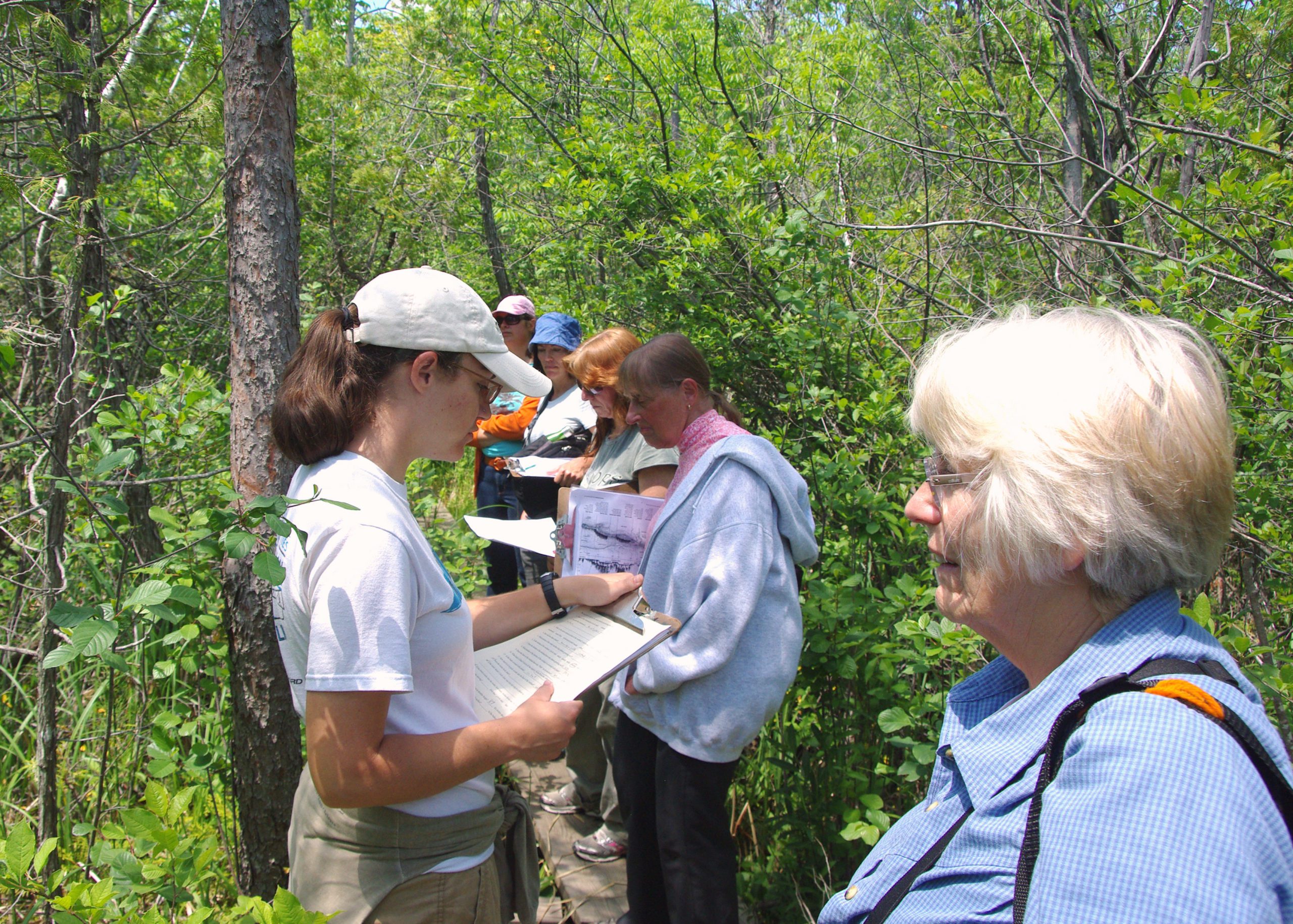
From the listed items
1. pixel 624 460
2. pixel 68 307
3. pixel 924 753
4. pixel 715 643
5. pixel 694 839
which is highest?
pixel 68 307

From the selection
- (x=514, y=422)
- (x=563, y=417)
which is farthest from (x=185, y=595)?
(x=514, y=422)

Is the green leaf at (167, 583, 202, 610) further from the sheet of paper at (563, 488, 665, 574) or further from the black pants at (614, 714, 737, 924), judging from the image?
the black pants at (614, 714, 737, 924)

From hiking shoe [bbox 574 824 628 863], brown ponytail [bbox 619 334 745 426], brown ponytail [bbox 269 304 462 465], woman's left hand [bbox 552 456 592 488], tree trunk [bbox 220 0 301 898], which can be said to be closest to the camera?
brown ponytail [bbox 269 304 462 465]

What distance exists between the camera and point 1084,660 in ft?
3.22

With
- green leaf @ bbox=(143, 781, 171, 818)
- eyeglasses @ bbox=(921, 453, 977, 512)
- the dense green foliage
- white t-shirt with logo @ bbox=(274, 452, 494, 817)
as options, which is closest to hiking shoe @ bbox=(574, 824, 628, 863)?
the dense green foliage

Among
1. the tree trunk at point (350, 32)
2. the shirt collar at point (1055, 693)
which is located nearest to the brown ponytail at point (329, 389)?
the shirt collar at point (1055, 693)

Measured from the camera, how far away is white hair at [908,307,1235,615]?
0.97 metres

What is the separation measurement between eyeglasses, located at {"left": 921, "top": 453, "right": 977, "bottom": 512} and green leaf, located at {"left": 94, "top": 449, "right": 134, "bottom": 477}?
52.9 inches

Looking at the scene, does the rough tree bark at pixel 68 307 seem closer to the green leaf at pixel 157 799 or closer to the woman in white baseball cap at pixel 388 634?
the green leaf at pixel 157 799

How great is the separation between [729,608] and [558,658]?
1.96 ft

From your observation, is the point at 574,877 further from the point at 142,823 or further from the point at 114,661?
the point at 114,661

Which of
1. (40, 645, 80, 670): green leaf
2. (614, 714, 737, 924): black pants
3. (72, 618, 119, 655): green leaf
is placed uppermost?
(72, 618, 119, 655): green leaf

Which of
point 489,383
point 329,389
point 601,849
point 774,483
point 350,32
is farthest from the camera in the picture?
point 350,32

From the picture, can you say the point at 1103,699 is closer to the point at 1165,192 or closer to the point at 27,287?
the point at 1165,192
